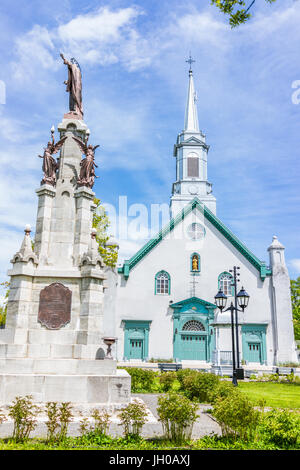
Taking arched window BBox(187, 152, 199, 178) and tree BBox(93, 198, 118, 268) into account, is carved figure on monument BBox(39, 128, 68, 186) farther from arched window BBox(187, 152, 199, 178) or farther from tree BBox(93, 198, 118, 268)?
arched window BBox(187, 152, 199, 178)

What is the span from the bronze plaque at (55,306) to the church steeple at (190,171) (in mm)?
29354

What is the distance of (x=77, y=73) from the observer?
14.0 meters

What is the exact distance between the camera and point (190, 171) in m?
42.3

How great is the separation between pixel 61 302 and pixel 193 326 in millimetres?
22433

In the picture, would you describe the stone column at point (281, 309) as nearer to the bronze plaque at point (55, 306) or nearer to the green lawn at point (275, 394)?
the green lawn at point (275, 394)

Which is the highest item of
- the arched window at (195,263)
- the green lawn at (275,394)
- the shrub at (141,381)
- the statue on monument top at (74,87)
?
the statue on monument top at (74,87)

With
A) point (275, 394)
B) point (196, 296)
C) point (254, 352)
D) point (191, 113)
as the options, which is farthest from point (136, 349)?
point (191, 113)

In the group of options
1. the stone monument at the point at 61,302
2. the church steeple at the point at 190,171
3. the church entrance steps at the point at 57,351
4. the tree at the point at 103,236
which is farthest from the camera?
the church steeple at the point at 190,171

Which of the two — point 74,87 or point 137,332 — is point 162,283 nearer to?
point 137,332

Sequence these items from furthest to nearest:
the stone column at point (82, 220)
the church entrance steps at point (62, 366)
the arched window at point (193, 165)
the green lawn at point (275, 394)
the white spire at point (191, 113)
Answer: the white spire at point (191, 113) < the arched window at point (193, 165) < the green lawn at point (275, 394) < the stone column at point (82, 220) < the church entrance steps at point (62, 366)

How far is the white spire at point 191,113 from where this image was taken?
45106mm

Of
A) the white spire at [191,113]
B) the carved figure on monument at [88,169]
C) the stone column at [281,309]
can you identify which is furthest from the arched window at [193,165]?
the carved figure on monument at [88,169]
